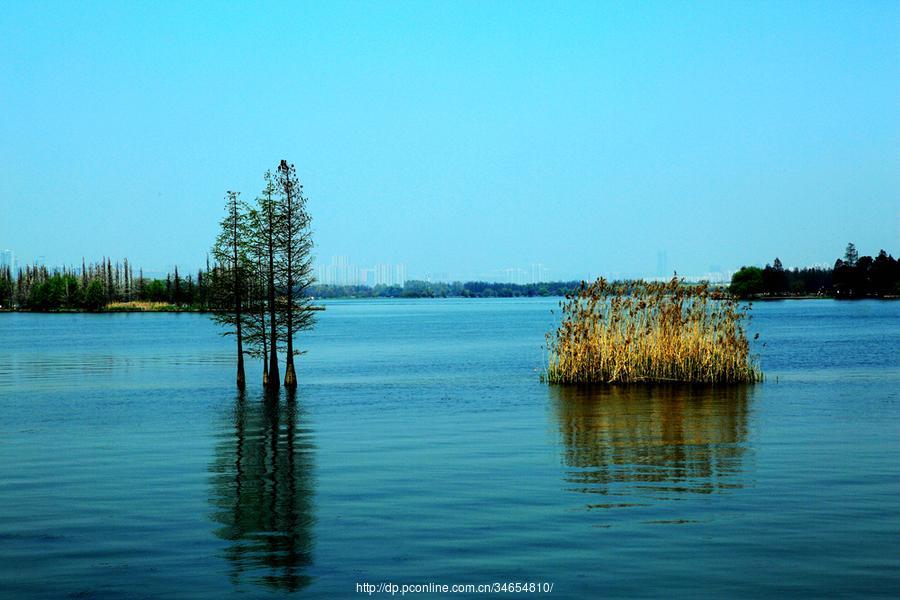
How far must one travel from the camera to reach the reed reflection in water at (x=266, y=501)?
1344cm

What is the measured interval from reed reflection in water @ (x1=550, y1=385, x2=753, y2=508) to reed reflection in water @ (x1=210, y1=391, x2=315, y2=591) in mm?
5270

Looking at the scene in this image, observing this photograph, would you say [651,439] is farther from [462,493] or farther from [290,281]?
[290,281]

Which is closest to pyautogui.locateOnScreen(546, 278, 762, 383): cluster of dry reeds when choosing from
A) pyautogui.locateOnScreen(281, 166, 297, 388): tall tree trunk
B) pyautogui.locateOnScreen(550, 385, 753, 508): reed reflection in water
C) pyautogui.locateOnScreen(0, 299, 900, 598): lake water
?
pyautogui.locateOnScreen(550, 385, 753, 508): reed reflection in water

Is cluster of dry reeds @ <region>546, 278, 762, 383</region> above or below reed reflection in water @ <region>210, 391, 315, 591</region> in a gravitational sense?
above

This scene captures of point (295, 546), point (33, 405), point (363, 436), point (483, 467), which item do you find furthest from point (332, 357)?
point (295, 546)

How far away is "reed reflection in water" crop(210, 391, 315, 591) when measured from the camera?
13438 mm

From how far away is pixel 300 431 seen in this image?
3034 centimetres

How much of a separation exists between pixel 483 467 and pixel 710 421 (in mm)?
10663

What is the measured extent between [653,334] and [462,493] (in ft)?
76.4

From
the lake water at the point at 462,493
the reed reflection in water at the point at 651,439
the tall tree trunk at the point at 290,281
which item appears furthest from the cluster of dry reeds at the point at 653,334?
the tall tree trunk at the point at 290,281

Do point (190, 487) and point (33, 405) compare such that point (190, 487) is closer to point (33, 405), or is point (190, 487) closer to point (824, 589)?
point (824, 589)

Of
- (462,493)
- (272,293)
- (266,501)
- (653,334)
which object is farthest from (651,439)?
(272,293)

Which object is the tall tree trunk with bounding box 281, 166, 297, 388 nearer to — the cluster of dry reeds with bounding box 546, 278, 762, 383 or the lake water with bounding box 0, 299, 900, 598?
the lake water with bounding box 0, 299, 900, 598

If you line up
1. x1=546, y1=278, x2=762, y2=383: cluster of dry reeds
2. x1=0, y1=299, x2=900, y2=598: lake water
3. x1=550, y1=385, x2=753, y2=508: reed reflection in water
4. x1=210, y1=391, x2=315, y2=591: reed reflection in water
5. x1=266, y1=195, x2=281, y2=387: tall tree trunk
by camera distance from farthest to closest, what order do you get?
x1=266, y1=195, x2=281, y2=387: tall tree trunk, x1=546, y1=278, x2=762, y2=383: cluster of dry reeds, x1=550, y1=385, x2=753, y2=508: reed reflection in water, x1=210, y1=391, x2=315, y2=591: reed reflection in water, x1=0, y1=299, x2=900, y2=598: lake water
